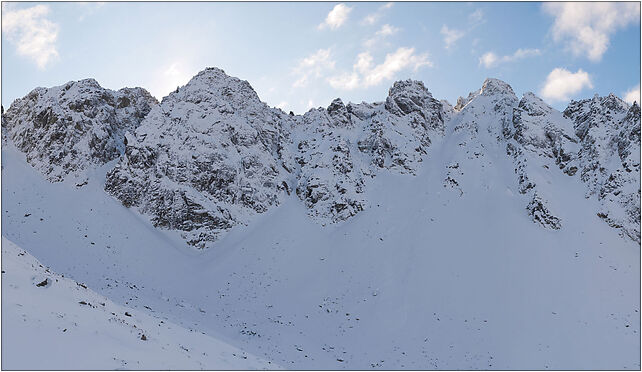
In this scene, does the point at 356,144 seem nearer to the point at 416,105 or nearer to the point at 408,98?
the point at 408,98

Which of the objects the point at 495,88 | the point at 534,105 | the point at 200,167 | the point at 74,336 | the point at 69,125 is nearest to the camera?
the point at 74,336

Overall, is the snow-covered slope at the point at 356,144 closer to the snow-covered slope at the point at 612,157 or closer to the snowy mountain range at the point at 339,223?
the snowy mountain range at the point at 339,223

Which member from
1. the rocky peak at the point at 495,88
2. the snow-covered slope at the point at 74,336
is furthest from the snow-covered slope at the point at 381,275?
the rocky peak at the point at 495,88

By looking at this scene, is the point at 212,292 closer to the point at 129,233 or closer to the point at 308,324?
the point at 308,324

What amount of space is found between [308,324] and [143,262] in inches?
635

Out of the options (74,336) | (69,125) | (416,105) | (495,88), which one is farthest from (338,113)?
(74,336)

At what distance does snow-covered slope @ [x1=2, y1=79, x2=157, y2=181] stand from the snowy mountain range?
24cm

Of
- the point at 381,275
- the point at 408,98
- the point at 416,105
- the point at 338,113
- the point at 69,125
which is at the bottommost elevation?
the point at 381,275

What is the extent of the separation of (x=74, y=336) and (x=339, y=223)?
31060 millimetres

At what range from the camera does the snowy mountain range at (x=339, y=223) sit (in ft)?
83.7

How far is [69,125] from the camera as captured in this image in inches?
1740

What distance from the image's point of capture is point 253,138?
47750 mm

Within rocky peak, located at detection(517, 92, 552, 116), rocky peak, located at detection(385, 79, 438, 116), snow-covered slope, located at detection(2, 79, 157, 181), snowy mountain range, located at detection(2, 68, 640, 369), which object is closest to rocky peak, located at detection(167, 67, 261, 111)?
snowy mountain range, located at detection(2, 68, 640, 369)

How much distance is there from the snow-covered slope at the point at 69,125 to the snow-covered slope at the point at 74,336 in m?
29.6
